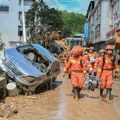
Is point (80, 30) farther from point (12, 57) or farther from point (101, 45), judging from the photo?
point (12, 57)

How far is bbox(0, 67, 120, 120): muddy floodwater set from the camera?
36.3 feet

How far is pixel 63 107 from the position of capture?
12.5m

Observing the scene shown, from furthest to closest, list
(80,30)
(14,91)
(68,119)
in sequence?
(80,30)
(14,91)
(68,119)

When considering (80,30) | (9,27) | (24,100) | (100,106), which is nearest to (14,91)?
(24,100)

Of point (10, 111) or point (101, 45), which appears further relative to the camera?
point (101, 45)

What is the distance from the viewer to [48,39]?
46281mm

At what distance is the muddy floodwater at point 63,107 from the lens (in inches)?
436

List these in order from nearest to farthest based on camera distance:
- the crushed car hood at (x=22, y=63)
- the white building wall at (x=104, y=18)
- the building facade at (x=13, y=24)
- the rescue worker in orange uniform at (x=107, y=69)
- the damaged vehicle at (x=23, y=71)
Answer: the rescue worker in orange uniform at (x=107, y=69) < the damaged vehicle at (x=23, y=71) < the crushed car hood at (x=22, y=63) < the white building wall at (x=104, y=18) < the building facade at (x=13, y=24)

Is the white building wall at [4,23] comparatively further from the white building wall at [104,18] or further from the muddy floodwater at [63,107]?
the muddy floodwater at [63,107]

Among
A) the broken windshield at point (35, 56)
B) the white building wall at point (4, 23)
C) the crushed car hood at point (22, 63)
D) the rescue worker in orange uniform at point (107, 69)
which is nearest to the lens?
the rescue worker in orange uniform at point (107, 69)

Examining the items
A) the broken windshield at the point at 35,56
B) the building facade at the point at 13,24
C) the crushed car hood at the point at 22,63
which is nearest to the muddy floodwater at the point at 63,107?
the crushed car hood at the point at 22,63

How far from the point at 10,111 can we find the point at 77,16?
382 feet

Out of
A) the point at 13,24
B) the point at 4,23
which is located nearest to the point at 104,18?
the point at 13,24

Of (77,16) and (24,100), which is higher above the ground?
(77,16)
